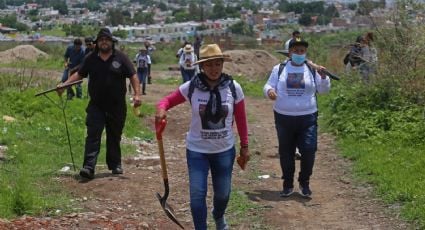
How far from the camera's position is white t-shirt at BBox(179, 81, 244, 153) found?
6004 mm

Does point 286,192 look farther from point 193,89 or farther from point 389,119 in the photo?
point 389,119

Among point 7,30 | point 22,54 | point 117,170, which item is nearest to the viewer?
point 117,170

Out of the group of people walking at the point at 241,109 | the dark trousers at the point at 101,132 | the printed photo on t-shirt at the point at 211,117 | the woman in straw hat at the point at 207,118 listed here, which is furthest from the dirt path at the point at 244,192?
the printed photo on t-shirt at the point at 211,117

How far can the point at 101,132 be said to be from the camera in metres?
8.60

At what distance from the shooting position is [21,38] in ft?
153

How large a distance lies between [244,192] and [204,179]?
2.38 metres

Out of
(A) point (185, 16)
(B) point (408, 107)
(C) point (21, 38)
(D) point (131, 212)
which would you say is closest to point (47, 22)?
(C) point (21, 38)

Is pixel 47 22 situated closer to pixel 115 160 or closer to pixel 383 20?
pixel 383 20

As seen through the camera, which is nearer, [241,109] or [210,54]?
[210,54]

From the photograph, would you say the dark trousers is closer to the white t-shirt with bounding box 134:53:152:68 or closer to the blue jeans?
the blue jeans

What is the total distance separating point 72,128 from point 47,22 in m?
44.9

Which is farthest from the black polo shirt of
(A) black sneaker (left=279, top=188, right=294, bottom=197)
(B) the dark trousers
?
(A) black sneaker (left=279, top=188, right=294, bottom=197)

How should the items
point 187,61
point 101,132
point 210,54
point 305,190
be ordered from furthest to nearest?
point 187,61, point 101,132, point 305,190, point 210,54

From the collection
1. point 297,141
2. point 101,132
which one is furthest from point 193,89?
point 101,132
